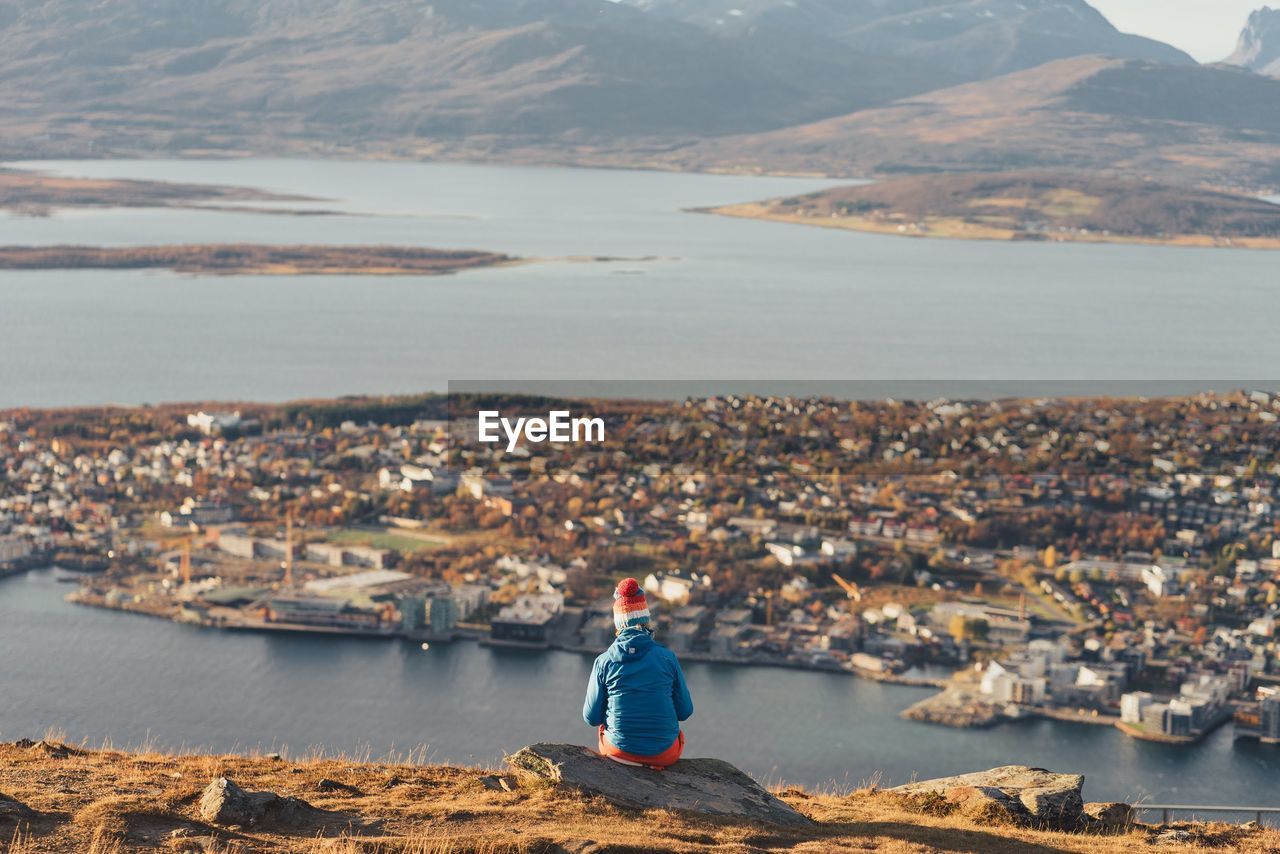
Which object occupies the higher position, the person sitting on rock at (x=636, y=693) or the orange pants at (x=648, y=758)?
the person sitting on rock at (x=636, y=693)

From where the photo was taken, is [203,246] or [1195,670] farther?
[203,246]

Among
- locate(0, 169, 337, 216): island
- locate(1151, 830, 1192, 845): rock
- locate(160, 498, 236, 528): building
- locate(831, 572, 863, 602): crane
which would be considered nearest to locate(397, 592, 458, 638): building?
locate(831, 572, 863, 602): crane

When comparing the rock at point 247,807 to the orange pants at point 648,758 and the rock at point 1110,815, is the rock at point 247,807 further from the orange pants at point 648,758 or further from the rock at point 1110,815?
the rock at point 1110,815

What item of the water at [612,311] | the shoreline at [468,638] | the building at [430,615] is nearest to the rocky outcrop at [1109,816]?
the shoreline at [468,638]

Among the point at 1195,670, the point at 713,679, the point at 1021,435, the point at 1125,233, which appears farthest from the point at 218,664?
the point at 1125,233

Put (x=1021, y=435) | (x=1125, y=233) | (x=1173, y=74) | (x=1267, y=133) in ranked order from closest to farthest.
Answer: (x=1021, y=435), (x=1125, y=233), (x=1267, y=133), (x=1173, y=74)

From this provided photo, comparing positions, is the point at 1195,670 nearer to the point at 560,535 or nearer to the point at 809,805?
the point at 560,535
